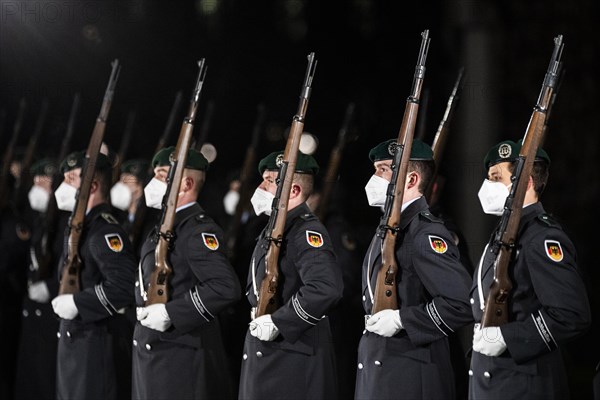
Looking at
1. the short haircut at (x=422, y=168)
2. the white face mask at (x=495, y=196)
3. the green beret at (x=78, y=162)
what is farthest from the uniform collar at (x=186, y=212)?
the white face mask at (x=495, y=196)

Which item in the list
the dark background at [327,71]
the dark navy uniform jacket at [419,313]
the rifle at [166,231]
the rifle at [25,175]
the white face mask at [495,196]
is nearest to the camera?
the dark navy uniform jacket at [419,313]

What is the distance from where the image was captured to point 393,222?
5172mm

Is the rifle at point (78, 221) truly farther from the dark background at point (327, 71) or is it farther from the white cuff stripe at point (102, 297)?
the dark background at point (327, 71)

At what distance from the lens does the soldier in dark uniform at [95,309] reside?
6.45 m

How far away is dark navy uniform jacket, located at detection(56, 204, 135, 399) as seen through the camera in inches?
254

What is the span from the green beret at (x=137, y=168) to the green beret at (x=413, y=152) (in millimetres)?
3932

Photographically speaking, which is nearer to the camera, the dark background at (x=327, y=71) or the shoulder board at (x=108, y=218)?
the shoulder board at (x=108, y=218)

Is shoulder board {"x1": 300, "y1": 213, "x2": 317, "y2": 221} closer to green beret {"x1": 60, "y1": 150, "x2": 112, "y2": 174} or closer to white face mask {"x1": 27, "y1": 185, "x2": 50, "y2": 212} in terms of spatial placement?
green beret {"x1": 60, "y1": 150, "x2": 112, "y2": 174}

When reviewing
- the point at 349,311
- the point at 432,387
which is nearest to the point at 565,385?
the point at 432,387

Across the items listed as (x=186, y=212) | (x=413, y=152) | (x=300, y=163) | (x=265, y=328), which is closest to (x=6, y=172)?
(x=186, y=212)

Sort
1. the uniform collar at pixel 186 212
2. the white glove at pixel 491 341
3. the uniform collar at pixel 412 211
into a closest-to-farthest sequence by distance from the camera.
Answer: the white glove at pixel 491 341, the uniform collar at pixel 412 211, the uniform collar at pixel 186 212

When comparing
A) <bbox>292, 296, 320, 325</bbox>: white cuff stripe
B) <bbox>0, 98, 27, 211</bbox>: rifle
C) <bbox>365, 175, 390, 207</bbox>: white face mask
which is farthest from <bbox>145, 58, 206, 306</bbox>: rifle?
<bbox>0, 98, 27, 211</bbox>: rifle

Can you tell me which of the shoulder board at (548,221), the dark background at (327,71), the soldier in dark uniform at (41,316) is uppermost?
the dark background at (327,71)

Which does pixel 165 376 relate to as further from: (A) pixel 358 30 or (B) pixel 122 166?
(A) pixel 358 30
